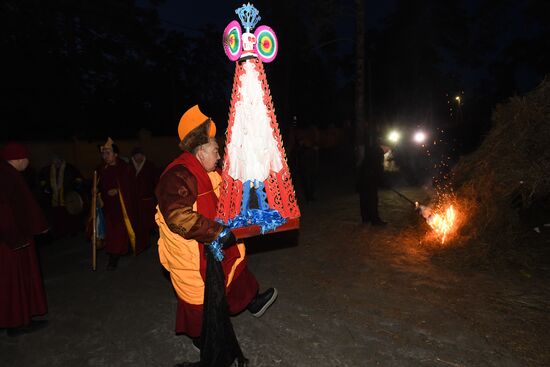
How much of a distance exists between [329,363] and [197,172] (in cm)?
202

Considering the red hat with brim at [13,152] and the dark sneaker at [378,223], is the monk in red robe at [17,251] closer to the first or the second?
the red hat with brim at [13,152]

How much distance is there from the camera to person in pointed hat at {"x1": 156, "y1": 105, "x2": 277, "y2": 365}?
2.77 metres

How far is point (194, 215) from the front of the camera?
2740 mm

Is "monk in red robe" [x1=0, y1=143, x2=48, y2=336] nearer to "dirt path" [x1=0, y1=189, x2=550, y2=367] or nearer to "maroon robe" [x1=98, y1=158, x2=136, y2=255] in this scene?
"dirt path" [x1=0, y1=189, x2=550, y2=367]

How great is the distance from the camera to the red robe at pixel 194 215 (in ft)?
9.00

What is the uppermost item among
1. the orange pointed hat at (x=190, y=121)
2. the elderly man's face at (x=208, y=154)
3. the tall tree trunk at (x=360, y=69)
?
the tall tree trunk at (x=360, y=69)

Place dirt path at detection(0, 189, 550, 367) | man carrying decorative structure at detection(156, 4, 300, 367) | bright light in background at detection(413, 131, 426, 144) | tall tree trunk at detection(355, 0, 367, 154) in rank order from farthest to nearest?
1. bright light in background at detection(413, 131, 426, 144)
2. tall tree trunk at detection(355, 0, 367, 154)
3. dirt path at detection(0, 189, 550, 367)
4. man carrying decorative structure at detection(156, 4, 300, 367)

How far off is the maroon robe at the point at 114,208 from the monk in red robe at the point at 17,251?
5.64ft

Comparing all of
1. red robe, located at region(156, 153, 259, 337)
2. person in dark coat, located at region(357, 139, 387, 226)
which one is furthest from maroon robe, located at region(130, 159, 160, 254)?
person in dark coat, located at region(357, 139, 387, 226)

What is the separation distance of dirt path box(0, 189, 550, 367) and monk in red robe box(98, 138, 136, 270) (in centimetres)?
37

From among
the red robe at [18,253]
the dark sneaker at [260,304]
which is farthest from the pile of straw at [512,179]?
the red robe at [18,253]

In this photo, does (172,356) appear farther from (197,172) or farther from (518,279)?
(518,279)

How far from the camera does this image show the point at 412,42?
1265 inches

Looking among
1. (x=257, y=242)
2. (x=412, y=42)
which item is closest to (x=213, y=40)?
(x=412, y=42)
